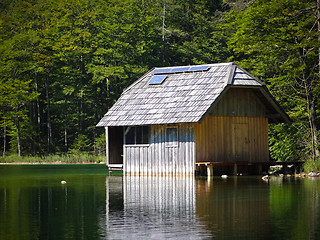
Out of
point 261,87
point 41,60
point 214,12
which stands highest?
point 214,12

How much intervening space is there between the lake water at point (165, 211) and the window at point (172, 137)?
6.56m

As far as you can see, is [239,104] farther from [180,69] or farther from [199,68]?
[180,69]

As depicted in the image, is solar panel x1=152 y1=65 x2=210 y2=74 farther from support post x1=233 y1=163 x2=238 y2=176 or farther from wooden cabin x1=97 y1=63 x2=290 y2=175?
support post x1=233 y1=163 x2=238 y2=176

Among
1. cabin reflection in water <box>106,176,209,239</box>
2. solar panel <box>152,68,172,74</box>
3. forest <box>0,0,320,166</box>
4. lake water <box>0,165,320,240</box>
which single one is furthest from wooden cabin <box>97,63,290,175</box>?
forest <box>0,0,320,166</box>

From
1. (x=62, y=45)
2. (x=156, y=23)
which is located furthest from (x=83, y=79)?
(x=156, y=23)

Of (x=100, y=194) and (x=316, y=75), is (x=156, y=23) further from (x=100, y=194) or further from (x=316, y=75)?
(x=100, y=194)

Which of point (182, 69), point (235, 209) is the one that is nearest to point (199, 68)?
point (182, 69)

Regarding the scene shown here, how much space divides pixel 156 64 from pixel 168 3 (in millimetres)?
8417

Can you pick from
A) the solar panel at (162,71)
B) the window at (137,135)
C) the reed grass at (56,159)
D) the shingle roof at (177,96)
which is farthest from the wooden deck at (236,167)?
the reed grass at (56,159)

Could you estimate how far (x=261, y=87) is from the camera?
3666 cm

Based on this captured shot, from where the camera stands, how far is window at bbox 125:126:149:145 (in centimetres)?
3809

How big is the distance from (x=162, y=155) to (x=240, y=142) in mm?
4075

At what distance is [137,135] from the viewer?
126 feet

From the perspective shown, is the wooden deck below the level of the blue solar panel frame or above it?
below
